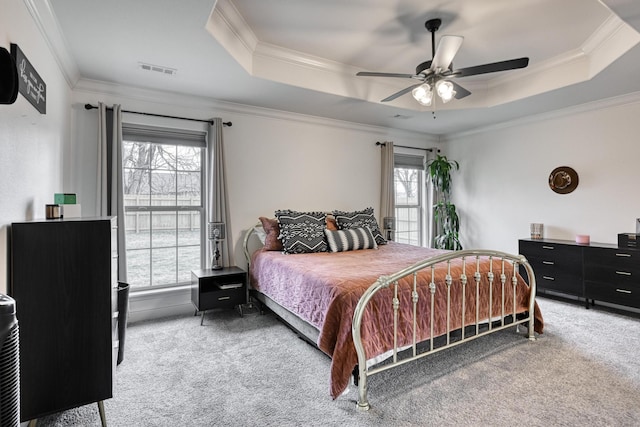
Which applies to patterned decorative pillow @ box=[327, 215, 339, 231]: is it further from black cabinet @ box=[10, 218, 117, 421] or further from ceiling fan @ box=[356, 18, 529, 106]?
black cabinet @ box=[10, 218, 117, 421]

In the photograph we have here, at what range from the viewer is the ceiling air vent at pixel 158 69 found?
304 centimetres

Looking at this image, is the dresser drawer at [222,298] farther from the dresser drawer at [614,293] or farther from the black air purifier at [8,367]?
the dresser drawer at [614,293]

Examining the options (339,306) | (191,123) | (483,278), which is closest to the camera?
(339,306)

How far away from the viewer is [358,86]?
3.94 meters

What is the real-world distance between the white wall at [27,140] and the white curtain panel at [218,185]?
4.58ft

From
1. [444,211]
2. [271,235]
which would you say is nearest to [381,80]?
[271,235]

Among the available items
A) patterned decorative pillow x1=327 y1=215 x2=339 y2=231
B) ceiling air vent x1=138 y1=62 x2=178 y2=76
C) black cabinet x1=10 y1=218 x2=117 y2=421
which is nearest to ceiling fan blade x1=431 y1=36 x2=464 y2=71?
patterned decorative pillow x1=327 y1=215 x2=339 y2=231

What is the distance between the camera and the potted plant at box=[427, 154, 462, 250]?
5457 millimetres

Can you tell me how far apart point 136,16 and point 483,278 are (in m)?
3.25

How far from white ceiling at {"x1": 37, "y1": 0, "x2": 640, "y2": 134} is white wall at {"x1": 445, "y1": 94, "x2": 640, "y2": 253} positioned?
1.15ft

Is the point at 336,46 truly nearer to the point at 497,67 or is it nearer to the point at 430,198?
the point at 497,67

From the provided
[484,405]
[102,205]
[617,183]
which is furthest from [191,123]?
[617,183]

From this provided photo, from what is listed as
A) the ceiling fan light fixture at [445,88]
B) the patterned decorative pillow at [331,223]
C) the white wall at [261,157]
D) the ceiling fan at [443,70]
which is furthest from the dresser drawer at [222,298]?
the ceiling fan light fixture at [445,88]

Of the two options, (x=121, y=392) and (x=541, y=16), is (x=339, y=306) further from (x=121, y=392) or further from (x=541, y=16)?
(x=541, y=16)
